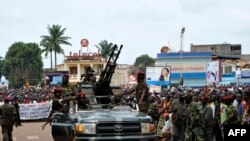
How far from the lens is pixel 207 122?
1268 cm

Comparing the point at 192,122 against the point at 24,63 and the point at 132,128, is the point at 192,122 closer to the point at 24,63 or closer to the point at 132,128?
the point at 132,128

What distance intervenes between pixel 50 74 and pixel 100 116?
176ft

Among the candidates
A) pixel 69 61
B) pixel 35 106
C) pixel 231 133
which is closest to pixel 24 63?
pixel 69 61

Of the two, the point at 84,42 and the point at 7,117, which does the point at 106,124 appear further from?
the point at 84,42

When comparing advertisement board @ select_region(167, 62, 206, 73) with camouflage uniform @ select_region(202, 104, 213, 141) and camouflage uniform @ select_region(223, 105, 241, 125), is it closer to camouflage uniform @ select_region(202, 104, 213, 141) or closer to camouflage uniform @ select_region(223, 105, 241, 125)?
camouflage uniform @ select_region(223, 105, 241, 125)

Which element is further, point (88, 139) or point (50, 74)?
point (50, 74)

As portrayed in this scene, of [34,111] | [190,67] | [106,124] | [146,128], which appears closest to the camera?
[106,124]

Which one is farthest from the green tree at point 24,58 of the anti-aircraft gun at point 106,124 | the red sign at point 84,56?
the anti-aircraft gun at point 106,124

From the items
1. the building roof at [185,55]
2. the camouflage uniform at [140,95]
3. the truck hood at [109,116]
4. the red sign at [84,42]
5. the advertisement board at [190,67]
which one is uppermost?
the red sign at [84,42]

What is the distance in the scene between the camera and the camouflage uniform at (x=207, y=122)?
499 inches

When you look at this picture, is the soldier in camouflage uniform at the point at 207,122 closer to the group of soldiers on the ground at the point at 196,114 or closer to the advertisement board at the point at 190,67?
the group of soldiers on the ground at the point at 196,114

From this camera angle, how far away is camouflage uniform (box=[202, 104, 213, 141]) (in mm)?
12672

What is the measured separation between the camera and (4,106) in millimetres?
17141

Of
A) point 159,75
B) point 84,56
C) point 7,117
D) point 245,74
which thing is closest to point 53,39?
point 84,56
